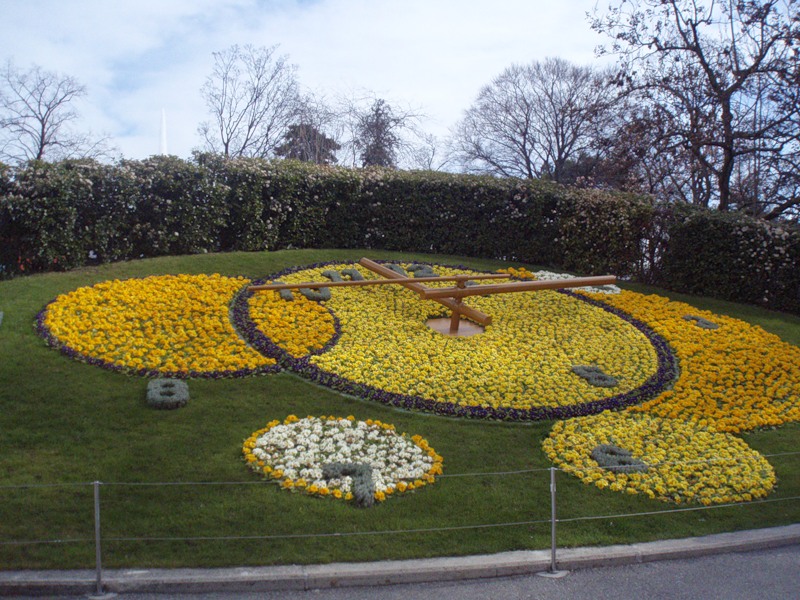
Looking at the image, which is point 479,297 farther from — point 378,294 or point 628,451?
point 628,451

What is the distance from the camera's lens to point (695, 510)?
6578 mm

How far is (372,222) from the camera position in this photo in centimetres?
1507

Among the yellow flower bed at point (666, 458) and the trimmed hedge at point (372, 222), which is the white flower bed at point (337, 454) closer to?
the yellow flower bed at point (666, 458)

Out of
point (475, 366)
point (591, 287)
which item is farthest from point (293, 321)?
point (591, 287)

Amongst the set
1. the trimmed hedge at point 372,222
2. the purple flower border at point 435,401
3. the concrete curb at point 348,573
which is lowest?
the concrete curb at point 348,573

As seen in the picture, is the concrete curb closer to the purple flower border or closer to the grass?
the grass

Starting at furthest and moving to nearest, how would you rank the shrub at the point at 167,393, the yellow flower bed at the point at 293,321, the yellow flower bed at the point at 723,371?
the yellow flower bed at the point at 293,321 < the yellow flower bed at the point at 723,371 < the shrub at the point at 167,393

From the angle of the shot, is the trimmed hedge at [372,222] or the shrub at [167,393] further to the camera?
the trimmed hedge at [372,222]

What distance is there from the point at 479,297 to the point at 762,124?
10.9 m

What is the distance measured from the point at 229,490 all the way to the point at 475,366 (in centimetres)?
396

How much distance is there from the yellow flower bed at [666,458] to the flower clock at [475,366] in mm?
20

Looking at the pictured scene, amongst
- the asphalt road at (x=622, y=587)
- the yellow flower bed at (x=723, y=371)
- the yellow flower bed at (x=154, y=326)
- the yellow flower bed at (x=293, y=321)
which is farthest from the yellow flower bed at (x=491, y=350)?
the asphalt road at (x=622, y=587)

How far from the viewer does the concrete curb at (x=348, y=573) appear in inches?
204

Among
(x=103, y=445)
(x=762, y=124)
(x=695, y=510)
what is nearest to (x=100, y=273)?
(x=103, y=445)
